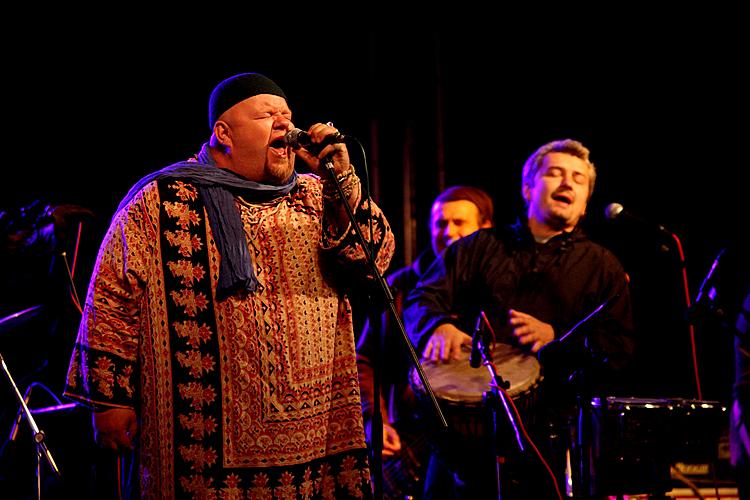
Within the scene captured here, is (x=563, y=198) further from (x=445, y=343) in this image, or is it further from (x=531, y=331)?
(x=445, y=343)

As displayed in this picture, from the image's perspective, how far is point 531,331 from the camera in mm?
3490

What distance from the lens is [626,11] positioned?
5.68 m

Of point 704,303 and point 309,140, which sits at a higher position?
point 309,140

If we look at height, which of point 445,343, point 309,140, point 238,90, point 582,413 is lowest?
point 582,413

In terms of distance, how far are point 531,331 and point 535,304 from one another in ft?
1.03

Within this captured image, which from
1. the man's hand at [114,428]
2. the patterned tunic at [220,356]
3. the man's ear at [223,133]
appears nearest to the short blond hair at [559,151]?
the patterned tunic at [220,356]

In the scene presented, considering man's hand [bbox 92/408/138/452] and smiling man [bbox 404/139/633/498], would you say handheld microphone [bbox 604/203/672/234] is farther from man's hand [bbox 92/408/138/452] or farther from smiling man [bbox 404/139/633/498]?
man's hand [bbox 92/408/138/452]

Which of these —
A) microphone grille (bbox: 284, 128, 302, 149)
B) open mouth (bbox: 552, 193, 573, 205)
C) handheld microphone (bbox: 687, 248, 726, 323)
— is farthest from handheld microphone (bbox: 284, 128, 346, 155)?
open mouth (bbox: 552, 193, 573, 205)

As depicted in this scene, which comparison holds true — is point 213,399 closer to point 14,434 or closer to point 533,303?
point 14,434

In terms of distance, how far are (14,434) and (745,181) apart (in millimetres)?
5000

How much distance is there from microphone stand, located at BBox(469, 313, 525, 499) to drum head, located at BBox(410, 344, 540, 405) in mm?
105

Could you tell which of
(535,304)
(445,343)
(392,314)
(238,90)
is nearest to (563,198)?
(535,304)

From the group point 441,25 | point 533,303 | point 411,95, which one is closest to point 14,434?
point 533,303

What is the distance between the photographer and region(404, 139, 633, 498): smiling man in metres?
3.41
